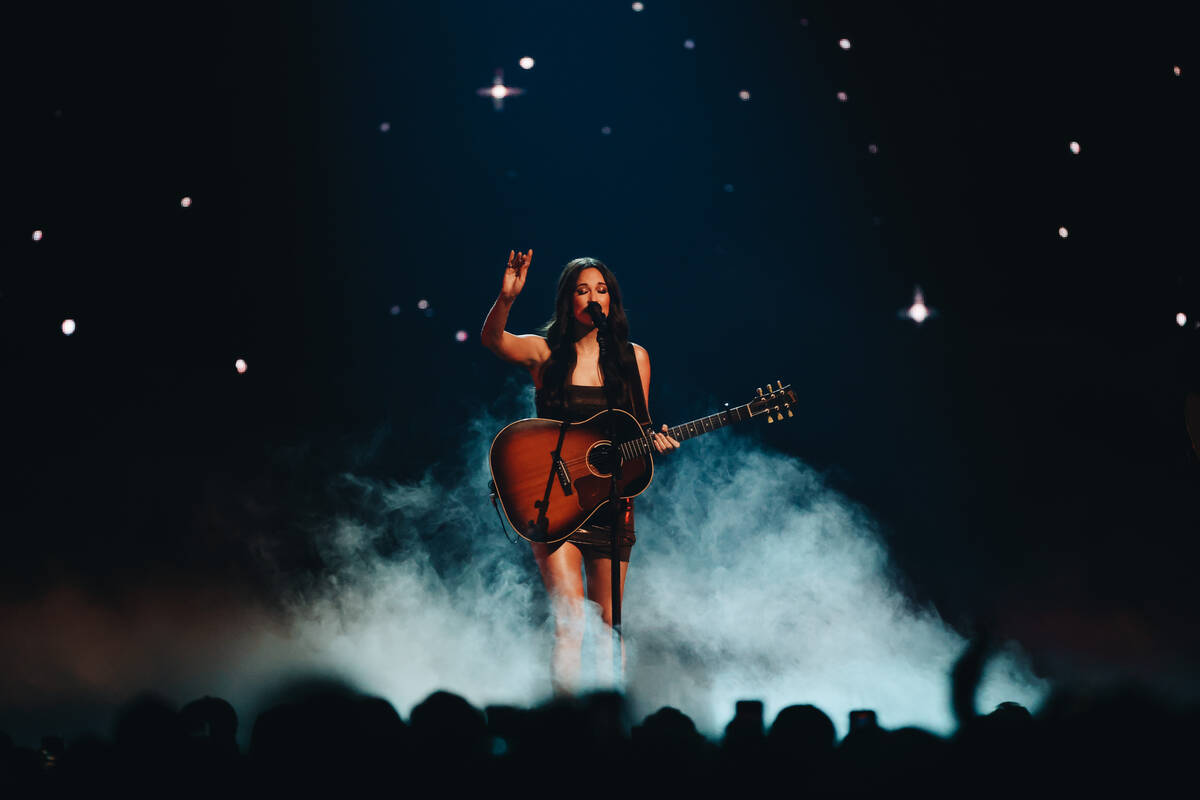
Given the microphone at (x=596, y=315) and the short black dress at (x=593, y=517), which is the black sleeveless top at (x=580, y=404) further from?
the microphone at (x=596, y=315)

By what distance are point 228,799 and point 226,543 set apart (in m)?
2.65

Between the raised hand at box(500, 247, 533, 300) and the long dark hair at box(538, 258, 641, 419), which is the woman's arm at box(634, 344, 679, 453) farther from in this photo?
the raised hand at box(500, 247, 533, 300)

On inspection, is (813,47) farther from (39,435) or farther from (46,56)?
(39,435)

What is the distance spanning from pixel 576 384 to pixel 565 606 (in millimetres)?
847

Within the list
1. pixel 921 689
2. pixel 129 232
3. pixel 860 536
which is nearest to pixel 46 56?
pixel 129 232

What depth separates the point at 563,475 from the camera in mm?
3279

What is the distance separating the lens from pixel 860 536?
4.11m

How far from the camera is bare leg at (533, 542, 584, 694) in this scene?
3.17m

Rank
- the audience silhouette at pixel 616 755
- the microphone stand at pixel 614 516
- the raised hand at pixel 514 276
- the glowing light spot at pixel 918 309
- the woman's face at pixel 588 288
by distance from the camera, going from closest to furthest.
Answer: the audience silhouette at pixel 616 755, the microphone stand at pixel 614 516, the raised hand at pixel 514 276, the woman's face at pixel 588 288, the glowing light spot at pixel 918 309

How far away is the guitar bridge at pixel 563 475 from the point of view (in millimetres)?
3275

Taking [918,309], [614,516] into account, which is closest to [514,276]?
[614,516]

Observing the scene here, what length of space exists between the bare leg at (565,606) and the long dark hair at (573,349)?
56 centimetres

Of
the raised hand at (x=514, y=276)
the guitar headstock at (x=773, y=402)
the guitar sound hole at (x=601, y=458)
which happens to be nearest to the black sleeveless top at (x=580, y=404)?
the guitar sound hole at (x=601, y=458)

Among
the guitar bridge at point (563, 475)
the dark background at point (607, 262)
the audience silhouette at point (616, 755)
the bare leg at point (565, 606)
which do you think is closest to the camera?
the audience silhouette at point (616, 755)
